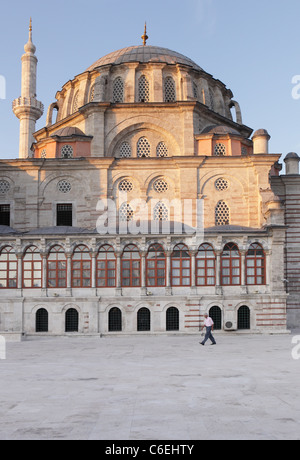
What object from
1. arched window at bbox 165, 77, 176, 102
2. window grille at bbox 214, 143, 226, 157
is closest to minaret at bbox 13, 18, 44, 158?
arched window at bbox 165, 77, 176, 102


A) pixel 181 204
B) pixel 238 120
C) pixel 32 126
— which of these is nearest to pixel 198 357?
pixel 181 204

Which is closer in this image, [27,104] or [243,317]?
[243,317]

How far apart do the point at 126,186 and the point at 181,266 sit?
27.4ft

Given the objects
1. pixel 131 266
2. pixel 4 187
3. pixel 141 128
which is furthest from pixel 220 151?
pixel 4 187

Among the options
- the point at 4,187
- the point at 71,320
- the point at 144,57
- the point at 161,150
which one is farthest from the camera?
the point at 144,57

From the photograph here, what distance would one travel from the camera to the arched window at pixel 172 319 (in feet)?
84.8

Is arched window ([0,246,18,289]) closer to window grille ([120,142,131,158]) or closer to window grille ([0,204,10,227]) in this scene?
window grille ([0,204,10,227])

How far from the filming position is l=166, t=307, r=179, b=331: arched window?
84.8 feet

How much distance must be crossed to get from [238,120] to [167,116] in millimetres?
8391

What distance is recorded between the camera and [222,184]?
32.4m

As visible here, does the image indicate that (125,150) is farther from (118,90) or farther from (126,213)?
(126,213)

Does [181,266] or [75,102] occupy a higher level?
[75,102]

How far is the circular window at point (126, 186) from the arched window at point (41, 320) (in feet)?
33.4
